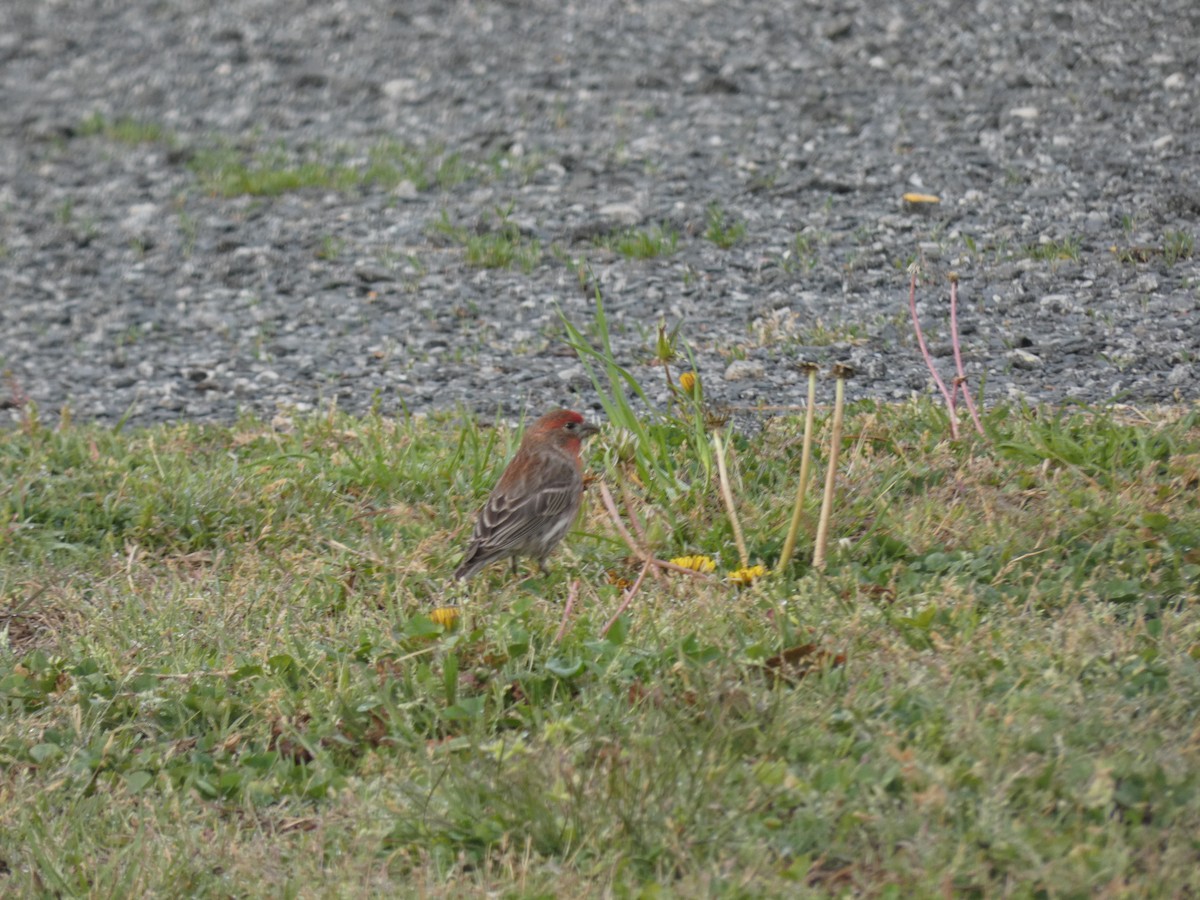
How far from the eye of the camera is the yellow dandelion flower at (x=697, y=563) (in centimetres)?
562

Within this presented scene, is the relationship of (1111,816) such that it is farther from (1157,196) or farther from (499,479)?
(1157,196)

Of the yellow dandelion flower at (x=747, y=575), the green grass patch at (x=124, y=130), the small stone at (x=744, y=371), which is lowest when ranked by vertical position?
the small stone at (x=744, y=371)

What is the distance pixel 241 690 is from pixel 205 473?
2.08 meters

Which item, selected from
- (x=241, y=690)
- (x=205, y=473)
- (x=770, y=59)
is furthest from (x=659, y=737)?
(x=770, y=59)

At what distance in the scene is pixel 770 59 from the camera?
469 inches

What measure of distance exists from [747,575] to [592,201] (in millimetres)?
5223

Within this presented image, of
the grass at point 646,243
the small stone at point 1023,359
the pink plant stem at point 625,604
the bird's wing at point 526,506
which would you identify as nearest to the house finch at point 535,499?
the bird's wing at point 526,506

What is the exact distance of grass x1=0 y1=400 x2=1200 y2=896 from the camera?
12.6ft

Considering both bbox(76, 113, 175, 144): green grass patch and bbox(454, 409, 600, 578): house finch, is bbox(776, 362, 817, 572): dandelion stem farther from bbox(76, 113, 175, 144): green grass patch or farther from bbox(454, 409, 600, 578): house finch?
bbox(76, 113, 175, 144): green grass patch

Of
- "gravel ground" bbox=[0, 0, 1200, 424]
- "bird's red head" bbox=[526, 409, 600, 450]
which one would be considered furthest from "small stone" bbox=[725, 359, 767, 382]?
"bird's red head" bbox=[526, 409, 600, 450]

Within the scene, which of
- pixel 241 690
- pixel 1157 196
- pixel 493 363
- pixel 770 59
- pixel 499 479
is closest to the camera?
pixel 241 690

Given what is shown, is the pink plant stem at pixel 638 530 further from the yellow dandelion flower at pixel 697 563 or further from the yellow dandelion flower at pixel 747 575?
the yellow dandelion flower at pixel 747 575

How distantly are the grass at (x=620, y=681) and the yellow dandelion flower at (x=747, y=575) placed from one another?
6cm

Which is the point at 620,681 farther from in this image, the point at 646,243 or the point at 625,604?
the point at 646,243
